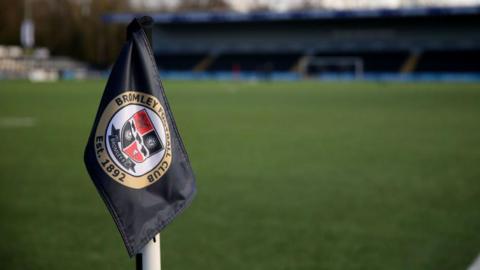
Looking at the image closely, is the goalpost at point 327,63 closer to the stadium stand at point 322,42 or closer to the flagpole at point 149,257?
the stadium stand at point 322,42

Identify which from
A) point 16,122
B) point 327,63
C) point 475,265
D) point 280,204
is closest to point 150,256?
point 475,265

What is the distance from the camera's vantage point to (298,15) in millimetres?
44625

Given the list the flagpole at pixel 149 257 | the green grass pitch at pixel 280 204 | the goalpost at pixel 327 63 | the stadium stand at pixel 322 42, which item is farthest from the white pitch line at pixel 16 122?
the goalpost at pixel 327 63

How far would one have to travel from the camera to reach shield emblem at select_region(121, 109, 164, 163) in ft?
5.34

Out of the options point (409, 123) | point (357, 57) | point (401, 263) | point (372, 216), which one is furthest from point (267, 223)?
point (357, 57)

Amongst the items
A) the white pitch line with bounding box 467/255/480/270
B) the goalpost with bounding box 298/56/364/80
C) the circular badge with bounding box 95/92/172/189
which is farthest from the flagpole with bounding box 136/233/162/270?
the goalpost with bounding box 298/56/364/80

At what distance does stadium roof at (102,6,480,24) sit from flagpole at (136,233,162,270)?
138 ft

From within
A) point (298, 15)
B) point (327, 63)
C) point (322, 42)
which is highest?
point (298, 15)

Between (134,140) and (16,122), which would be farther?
(16,122)

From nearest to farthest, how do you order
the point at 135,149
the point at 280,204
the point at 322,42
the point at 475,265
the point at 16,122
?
the point at 135,149 < the point at 475,265 < the point at 280,204 < the point at 16,122 < the point at 322,42

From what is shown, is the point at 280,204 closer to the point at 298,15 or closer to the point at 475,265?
the point at 475,265

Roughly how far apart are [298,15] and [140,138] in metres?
44.1

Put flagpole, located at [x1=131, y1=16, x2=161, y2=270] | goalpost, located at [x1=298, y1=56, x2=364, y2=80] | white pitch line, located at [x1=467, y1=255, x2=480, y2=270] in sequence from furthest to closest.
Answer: goalpost, located at [x1=298, y1=56, x2=364, y2=80], white pitch line, located at [x1=467, y1=255, x2=480, y2=270], flagpole, located at [x1=131, y1=16, x2=161, y2=270]

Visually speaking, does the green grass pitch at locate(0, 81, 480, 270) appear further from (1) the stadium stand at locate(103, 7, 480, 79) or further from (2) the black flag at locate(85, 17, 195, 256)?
(1) the stadium stand at locate(103, 7, 480, 79)
